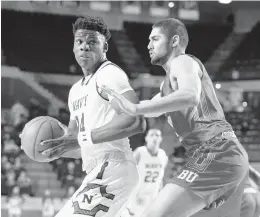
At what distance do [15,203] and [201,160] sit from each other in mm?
9820

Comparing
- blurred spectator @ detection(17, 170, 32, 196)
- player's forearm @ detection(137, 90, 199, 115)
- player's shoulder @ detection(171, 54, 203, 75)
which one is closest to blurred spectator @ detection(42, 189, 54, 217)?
blurred spectator @ detection(17, 170, 32, 196)

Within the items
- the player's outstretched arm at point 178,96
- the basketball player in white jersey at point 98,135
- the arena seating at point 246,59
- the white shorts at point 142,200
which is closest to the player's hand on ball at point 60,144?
the basketball player in white jersey at point 98,135

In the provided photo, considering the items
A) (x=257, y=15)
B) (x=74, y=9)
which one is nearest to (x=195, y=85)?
(x=74, y=9)

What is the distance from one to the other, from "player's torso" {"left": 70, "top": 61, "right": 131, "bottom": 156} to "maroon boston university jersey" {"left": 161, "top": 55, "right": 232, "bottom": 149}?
0.37 meters

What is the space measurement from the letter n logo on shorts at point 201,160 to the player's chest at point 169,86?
1.23 feet

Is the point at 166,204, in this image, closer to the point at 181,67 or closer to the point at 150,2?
the point at 181,67

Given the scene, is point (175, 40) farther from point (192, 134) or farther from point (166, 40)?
point (192, 134)

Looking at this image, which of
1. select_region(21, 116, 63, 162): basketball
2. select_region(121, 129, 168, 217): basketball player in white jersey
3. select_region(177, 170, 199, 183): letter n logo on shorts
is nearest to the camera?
select_region(177, 170, 199, 183): letter n logo on shorts

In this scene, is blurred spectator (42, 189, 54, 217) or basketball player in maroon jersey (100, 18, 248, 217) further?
blurred spectator (42, 189, 54, 217)

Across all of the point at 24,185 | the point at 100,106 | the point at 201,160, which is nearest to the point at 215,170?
the point at 201,160

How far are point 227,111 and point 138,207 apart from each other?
11165 mm

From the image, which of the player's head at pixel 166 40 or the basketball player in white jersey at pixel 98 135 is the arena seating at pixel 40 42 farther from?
the player's head at pixel 166 40

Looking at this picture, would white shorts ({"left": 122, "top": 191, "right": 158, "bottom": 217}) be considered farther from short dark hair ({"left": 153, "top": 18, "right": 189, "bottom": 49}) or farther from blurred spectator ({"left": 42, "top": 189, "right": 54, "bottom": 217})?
short dark hair ({"left": 153, "top": 18, "right": 189, "bottom": 49})

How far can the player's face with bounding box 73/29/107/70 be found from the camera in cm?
335
